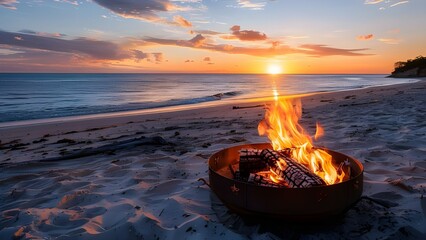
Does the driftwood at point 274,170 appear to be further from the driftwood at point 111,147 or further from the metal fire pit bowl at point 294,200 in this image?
the driftwood at point 111,147

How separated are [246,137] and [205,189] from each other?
3.21 m

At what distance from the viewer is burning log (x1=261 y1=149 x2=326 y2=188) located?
9.16 feet

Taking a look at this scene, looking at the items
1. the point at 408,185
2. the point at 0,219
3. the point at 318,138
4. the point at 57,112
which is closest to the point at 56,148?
the point at 0,219

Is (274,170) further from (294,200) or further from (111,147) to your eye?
(111,147)

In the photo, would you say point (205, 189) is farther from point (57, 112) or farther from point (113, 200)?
point (57, 112)

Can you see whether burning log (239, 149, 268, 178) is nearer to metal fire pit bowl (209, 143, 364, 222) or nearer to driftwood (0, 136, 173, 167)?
metal fire pit bowl (209, 143, 364, 222)

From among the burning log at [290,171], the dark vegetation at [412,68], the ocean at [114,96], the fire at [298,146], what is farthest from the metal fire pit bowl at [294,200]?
the dark vegetation at [412,68]

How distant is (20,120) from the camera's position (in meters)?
15.9

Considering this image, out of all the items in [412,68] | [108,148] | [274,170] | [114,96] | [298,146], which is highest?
[412,68]

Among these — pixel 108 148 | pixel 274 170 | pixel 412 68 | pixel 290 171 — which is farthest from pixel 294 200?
pixel 412 68

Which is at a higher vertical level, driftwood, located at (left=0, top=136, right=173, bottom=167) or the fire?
the fire

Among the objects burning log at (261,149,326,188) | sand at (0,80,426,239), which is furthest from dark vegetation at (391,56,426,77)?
burning log at (261,149,326,188)

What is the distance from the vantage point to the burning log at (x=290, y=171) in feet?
9.16

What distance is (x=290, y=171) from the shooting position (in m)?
3.06
